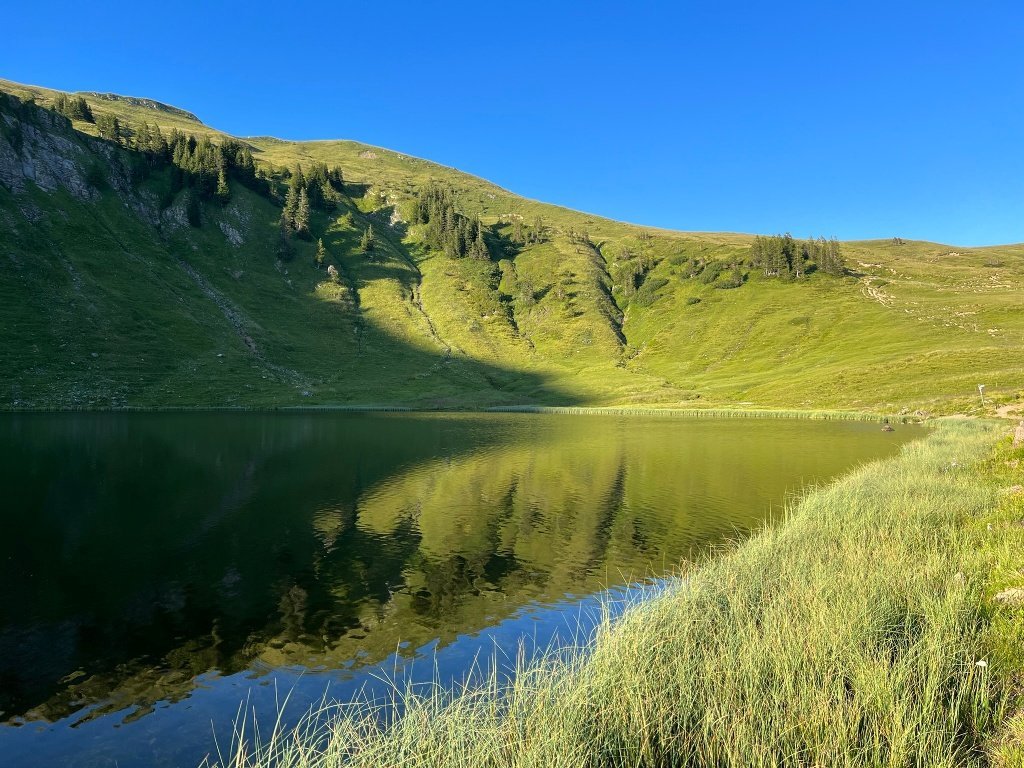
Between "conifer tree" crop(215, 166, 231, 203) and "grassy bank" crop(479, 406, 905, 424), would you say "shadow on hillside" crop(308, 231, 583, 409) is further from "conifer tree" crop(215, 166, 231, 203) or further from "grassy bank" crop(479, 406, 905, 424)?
"conifer tree" crop(215, 166, 231, 203)

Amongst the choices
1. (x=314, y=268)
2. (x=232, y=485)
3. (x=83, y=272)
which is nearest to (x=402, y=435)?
(x=232, y=485)

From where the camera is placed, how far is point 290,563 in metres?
24.1

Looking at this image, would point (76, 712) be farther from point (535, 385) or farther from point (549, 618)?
point (535, 385)

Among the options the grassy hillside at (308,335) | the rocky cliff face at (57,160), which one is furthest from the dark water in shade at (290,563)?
the rocky cliff face at (57,160)

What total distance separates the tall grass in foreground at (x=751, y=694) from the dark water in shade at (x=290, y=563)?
3420 millimetres

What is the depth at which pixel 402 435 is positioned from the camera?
74875 mm

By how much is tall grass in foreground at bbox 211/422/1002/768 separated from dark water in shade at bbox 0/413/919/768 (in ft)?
11.2

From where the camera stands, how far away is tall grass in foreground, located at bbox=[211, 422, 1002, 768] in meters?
8.20

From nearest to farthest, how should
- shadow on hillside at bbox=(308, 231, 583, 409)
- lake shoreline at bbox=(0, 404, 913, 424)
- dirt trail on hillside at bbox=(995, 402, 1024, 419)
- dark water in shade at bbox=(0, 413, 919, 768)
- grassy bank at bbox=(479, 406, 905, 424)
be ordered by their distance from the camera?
dark water in shade at bbox=(0, 413, 919, 768)
dirt trail on hillside at bbox=(995, 402, 1024, 419)
lake shoreline at bbox=(0, 404, 913, 424)
grassy bank at bbox=(479, 406, 905, 424)
shadow on hillside at bbox=(308, 231, 583, 409)

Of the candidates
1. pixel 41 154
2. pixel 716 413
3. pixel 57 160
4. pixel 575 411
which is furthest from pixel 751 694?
pixel 57 160

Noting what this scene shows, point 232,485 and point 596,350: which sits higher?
point 596,350

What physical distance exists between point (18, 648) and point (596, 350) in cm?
17942

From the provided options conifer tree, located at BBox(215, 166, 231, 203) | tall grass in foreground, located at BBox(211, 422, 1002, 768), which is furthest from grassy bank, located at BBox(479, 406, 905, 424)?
conifer tree, located at BBox(215, 166, 231, 203)

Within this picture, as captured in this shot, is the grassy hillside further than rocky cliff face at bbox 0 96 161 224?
No
